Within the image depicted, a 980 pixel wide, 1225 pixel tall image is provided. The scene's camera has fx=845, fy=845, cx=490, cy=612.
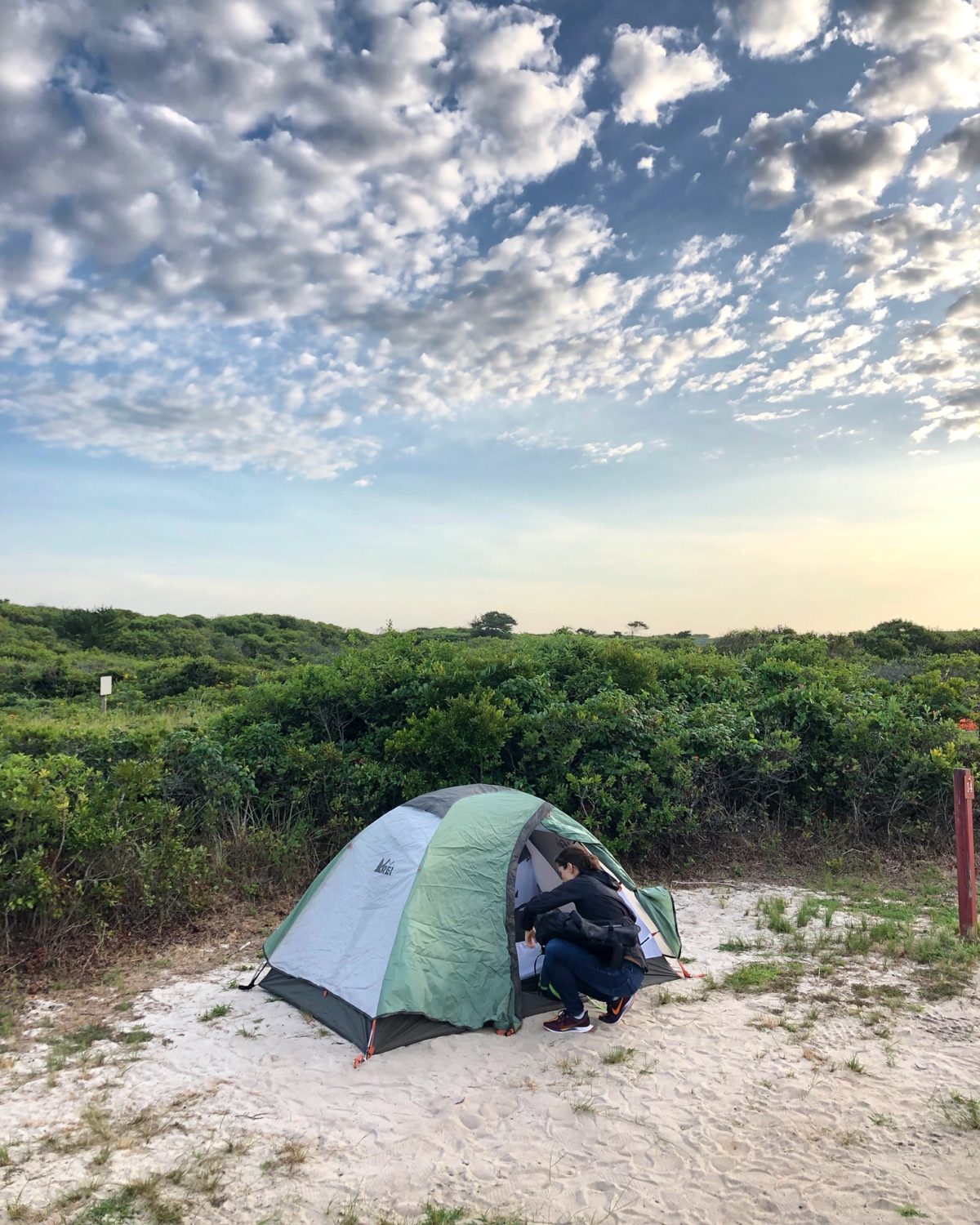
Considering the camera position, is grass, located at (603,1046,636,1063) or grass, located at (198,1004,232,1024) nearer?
grass, located at (603,1046,636,1063)

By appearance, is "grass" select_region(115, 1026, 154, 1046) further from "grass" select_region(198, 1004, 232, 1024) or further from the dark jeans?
the dark jeans

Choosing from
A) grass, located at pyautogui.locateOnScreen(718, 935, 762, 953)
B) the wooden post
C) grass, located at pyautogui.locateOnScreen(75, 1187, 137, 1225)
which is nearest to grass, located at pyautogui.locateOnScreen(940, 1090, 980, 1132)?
grass, located at pyautogui.locateOnScreen(718, 935, 762, 953)

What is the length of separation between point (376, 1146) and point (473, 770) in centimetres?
583

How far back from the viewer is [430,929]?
605 cm

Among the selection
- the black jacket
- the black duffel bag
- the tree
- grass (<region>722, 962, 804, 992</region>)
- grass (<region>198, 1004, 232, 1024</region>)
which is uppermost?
the tree

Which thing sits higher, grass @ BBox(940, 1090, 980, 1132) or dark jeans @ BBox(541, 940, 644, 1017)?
dark jeans @ BBox(541, 940, 644, 1017)

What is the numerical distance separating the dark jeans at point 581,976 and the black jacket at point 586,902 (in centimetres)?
23

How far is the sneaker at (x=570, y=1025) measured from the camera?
5844 millimetres

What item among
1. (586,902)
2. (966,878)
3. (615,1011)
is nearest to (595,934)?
(586,902)

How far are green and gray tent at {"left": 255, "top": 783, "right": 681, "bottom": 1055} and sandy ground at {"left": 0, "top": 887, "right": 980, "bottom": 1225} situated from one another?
217mm

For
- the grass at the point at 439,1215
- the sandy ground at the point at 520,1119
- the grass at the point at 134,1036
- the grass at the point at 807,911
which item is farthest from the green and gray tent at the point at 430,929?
the grass at the point at 807,911

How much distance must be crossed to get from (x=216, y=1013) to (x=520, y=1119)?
Result: 2613 mm

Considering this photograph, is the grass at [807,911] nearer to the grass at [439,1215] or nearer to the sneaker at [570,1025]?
the sneaker at [570,1025]

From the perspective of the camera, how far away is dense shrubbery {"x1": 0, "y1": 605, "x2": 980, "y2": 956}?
303 inches
